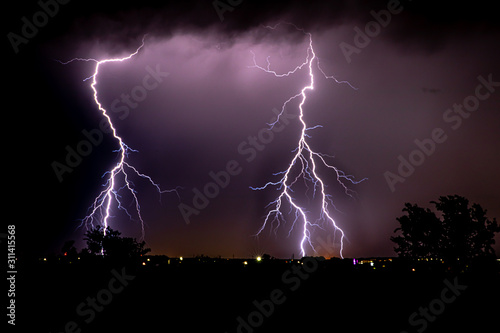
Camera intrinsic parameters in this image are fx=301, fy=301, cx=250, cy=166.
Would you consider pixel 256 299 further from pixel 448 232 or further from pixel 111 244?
pixel 111 244

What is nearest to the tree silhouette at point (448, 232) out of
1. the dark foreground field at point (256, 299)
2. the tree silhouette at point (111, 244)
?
the dark foreground field at point (256, 299)

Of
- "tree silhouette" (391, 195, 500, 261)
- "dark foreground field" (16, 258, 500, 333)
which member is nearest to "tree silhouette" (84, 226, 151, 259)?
"dark foreground field" (16, 258, 500, 333)

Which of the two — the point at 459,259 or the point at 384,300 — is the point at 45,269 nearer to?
the point at 384,300

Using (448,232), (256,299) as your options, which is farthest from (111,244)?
(448,232)

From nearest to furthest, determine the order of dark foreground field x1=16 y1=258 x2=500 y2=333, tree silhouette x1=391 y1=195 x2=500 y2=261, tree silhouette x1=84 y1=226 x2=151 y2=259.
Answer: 1. dark foreground field x1=16 y1=258 x2=500 y2=333
2. tree silhouette x1=391 y1=195 x2=500 y2=261
3. tree silhouette x1=84 y1=226 x2=151 y2=259

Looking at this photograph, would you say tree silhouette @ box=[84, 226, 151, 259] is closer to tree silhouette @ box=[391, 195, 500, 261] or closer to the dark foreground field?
the dark foreground field

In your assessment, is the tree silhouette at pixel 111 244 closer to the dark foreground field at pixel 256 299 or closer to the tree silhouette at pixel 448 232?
the dark foreground field at pixel 256 299
